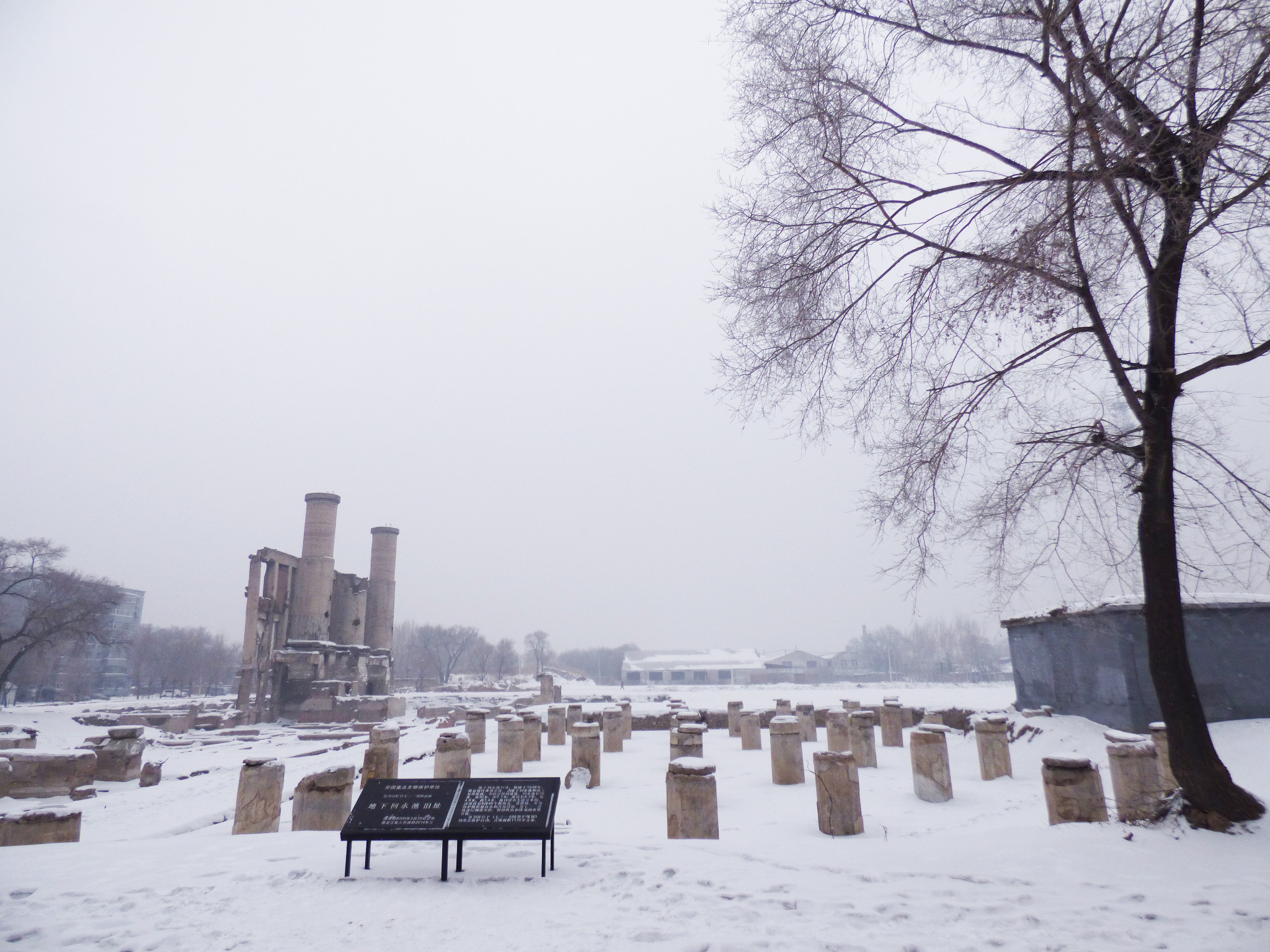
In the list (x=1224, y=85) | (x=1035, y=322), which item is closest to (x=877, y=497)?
(x=1035, y=322)

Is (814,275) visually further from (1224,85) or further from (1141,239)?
(1224,85)

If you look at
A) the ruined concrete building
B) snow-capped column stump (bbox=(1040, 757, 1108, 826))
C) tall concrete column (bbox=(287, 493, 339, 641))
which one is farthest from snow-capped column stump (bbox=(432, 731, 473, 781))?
tall concrete column (bbox=(287, 493, 339, 641))

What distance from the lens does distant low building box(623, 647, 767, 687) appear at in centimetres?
7831

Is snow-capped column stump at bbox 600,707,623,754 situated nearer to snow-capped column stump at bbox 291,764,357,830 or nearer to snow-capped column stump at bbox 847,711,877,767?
snow-capped column stump at bbox 847,711,877,767

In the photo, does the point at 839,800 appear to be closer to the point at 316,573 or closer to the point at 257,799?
the point at 257,799

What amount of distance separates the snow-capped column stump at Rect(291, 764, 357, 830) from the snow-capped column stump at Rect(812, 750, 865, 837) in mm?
4576

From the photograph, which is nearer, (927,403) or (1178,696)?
(1178,696)

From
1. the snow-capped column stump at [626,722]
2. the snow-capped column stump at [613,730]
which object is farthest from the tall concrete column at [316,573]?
the snow-capped column stump at [613,730]

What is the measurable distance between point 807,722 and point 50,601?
114 ft

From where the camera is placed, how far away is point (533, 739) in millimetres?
12875

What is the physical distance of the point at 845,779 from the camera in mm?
6188

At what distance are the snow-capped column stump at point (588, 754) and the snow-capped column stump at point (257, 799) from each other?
391 cm

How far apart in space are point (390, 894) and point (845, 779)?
3.81 m

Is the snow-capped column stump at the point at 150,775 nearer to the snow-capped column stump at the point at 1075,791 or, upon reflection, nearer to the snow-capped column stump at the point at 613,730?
the snow-capped column stump at the point at 613,730
